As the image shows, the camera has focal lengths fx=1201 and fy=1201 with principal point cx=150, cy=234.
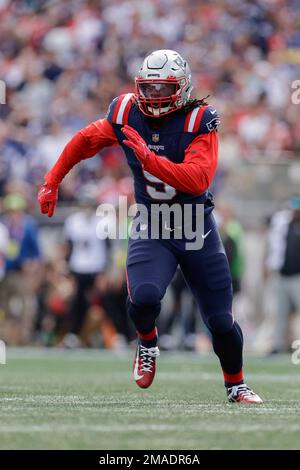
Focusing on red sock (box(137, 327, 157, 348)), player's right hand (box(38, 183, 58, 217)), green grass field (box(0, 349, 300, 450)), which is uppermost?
player's right hand (box(38, 183, 58, 217))

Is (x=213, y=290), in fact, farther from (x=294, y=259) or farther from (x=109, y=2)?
(x=109, y=2)

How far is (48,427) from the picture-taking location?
4793 mm

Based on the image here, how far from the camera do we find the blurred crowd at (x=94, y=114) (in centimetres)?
1304

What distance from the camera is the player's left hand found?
5711 mm

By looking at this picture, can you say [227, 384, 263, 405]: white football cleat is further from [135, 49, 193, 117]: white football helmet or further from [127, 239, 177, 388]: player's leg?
[135, 49, 193, 117]: white football helmet

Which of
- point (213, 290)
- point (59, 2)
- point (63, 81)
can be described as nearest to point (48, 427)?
point (213, 290)

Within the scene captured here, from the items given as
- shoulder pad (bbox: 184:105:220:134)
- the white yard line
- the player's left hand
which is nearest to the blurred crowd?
shoulder pad (bbox: 184:105:220:134)

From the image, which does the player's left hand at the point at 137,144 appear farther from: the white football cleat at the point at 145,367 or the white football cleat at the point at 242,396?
the white football cleat at the point at 242,396

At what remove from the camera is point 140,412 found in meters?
5.46

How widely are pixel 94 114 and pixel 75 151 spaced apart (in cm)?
852

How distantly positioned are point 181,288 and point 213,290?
6.95m

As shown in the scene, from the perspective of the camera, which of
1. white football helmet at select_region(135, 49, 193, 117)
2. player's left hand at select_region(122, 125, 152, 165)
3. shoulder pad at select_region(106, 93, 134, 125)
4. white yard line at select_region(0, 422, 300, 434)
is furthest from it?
shoulder pad at select_region(106, 93, 134, 125)

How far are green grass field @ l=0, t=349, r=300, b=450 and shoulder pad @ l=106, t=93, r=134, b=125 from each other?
56.8 inches

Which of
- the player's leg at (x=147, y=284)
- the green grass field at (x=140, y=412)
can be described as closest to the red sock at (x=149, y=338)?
the player's leg at (x=147, y=284)
